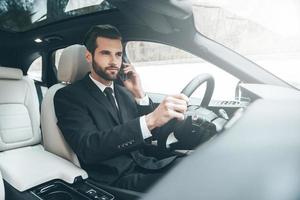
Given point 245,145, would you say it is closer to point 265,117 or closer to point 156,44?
point 265,117

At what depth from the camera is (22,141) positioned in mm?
2195

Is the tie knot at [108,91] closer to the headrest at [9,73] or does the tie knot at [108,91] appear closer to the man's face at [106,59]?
the man's face at [106,59]

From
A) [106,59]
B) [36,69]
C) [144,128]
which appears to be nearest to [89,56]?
[106,59]

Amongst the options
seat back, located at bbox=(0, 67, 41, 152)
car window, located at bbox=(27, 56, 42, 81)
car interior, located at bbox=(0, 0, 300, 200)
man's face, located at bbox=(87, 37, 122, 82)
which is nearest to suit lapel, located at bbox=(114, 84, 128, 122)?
man's face, located at bbox=(87, 37, 122, 82)

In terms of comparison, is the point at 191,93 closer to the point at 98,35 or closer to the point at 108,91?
the point at 108,91

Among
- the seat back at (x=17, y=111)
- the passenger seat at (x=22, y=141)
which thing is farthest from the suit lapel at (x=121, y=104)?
the seat back at (x=17, y=111)

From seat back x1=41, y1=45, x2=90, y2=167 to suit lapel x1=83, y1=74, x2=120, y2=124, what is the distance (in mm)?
134

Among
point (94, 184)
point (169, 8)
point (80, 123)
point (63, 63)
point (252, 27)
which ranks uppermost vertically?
point (169, 8)

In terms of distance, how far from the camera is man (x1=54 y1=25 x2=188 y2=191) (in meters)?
1.50

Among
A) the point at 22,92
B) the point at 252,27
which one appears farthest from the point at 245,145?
the point at 22,92

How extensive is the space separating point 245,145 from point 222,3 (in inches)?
61.5

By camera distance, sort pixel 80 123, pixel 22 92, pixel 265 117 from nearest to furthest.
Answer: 1. pixel 265 117
2. pixel 80 123
3. pixel 22 92

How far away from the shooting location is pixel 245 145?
Result: 57 centimetres

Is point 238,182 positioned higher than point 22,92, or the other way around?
point 238,182
